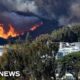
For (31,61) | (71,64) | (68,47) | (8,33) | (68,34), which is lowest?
(71,64)

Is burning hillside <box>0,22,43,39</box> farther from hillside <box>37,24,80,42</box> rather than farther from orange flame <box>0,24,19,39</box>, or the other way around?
hillside <box>37,24,80,42</box>

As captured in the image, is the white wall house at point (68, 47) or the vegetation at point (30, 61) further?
the white wall house at point (68, 47)

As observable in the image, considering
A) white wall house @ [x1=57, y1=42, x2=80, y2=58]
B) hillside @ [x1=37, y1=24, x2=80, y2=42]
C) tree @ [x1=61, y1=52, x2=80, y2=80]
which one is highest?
hillside @ [x1=37, y1=24, x2=80, y2=42]

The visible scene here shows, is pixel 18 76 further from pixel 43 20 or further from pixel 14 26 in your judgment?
pixel 43 20

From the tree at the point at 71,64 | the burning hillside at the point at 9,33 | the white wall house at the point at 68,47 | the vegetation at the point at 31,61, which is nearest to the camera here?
the vegetation at the point at 31,61

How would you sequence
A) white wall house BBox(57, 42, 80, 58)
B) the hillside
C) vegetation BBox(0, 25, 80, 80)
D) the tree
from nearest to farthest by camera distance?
vegetation BBox(0, 25, 80, 80)
the tree
white wall house BBox(57, 42, 80, 58)
the hillside

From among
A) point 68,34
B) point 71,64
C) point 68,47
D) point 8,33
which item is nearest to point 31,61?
point 71,64

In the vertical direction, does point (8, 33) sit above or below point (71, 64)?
above

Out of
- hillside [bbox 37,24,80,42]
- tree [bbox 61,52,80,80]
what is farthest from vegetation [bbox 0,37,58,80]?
hillside [bbox 37,24,80,42]

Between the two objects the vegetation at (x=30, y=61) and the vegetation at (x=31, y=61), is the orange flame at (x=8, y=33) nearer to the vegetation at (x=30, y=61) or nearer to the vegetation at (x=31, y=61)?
the vegetation at (x=31, y=61)

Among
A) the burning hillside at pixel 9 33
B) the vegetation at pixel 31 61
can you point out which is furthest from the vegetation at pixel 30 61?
the burning hillside at pixel 9 33

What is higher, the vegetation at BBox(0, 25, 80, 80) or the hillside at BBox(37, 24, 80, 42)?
the hillside at BBox(37, 24, 80, 42)

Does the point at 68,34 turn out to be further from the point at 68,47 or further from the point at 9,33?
Answer: the point at 9,33

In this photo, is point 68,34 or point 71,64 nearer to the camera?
point 71,64
